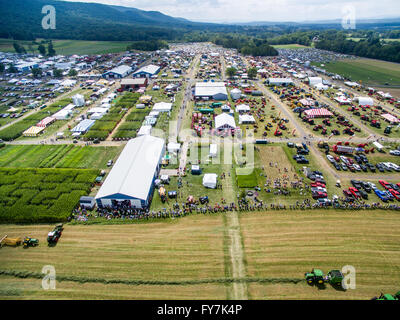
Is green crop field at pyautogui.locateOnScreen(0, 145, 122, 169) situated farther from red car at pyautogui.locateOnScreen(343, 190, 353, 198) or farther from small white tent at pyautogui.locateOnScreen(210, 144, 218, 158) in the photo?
red car at pyautogui.locateOnScreen(343, 190, 353, 198)

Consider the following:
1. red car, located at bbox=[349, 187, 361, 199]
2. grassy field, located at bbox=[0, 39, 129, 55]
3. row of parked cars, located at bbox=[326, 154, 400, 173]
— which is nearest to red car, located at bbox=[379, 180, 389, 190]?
row of parked cars, located at bbox=[326, 154, 400, 173]

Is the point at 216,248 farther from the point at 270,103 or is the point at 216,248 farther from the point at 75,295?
the point at 270,103

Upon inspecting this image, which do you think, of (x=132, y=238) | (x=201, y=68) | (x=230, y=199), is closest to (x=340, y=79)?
(x=201, y=68)

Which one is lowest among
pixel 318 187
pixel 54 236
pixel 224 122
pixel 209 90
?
pixel 54 236

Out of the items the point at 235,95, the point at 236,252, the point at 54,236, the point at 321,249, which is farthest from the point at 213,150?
the point at 235,95

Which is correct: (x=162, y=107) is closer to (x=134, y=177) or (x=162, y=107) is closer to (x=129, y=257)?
(x=134, y=177)

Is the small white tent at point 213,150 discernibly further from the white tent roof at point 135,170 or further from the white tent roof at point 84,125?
the white tent roof at point 84,125
